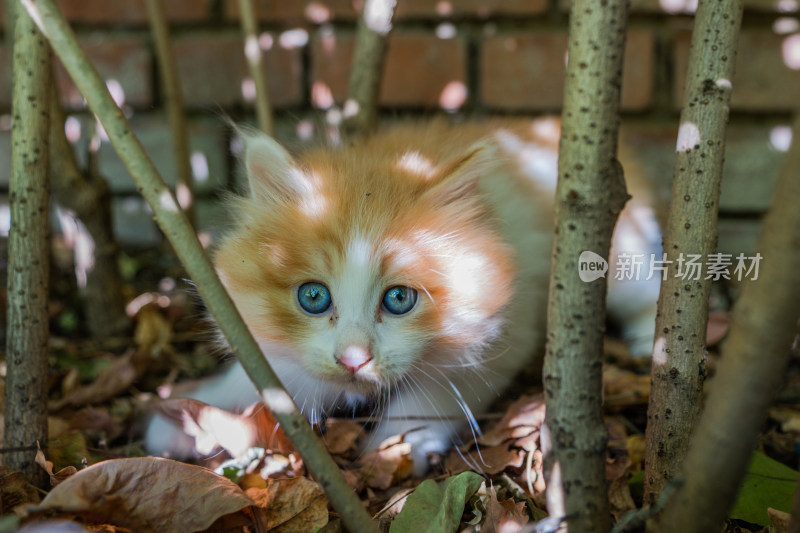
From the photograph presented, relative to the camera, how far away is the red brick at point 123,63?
1762 millimetres

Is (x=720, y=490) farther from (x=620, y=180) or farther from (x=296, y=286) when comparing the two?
(x=296, y=286)

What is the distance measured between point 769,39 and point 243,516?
1.67 metres

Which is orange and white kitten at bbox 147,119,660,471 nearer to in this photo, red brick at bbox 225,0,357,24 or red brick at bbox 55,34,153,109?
red brick at bbox 225,0,357,24

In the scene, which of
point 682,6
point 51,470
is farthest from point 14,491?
point 682,6

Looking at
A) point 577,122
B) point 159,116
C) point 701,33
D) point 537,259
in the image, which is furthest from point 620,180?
point 159,116

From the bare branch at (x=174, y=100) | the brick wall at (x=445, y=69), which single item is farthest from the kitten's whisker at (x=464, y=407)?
the brick wall at (x=445, y=69)

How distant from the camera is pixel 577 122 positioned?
65 centimetres

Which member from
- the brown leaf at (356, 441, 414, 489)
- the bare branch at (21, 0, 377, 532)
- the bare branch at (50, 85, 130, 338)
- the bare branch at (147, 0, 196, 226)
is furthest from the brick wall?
the bare branch at (21, 0, 377, 532)

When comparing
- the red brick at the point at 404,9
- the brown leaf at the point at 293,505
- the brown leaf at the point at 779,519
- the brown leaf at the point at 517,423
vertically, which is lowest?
the brown leaf at the point at 293,505

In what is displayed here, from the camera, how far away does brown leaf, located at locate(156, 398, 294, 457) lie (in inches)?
38.7

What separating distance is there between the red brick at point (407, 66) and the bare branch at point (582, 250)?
1.13 m

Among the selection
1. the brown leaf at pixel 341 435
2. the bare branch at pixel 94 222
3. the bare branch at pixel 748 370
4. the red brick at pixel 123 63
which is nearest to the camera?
the bare branch at pixel 748 370

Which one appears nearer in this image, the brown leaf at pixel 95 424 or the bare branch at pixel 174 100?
the brown leaf at pixel 95 424

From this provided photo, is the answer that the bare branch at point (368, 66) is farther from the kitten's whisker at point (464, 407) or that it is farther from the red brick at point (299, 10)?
the kitten's whisker at point (464, 407)
